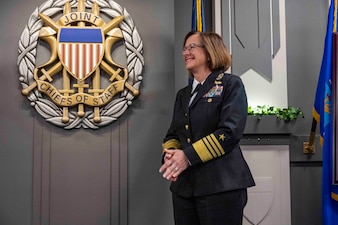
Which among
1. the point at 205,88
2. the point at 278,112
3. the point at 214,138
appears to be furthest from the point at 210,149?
the point at 278,112

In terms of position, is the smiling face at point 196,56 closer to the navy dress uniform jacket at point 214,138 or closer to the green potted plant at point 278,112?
the navy dress uniform jacket at point 214,138

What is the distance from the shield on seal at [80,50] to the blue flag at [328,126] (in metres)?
1.37

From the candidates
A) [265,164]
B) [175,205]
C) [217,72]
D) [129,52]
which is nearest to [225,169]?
[175,205]

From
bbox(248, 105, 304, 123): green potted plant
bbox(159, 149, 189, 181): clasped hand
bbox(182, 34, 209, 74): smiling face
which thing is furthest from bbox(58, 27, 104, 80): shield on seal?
bbox(248, 105, 304, 123): green potted plant

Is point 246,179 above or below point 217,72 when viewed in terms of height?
below

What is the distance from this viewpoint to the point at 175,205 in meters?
1.48

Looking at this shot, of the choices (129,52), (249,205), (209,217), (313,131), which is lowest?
(249,205)

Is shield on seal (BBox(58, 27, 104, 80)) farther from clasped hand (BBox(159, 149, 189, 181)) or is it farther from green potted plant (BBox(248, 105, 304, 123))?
green potted plant (BBox(248, 105, 304, 123))

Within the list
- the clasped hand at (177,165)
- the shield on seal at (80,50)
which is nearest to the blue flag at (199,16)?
the shield on seal at (80,50)

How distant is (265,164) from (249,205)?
1.01 feet

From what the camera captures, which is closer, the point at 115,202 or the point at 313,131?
the point at 115,202

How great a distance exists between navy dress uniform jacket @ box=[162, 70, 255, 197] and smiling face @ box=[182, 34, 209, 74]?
0.06 metres

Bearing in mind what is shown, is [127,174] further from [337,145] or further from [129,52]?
[337,145]

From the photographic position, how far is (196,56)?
5.15ft
